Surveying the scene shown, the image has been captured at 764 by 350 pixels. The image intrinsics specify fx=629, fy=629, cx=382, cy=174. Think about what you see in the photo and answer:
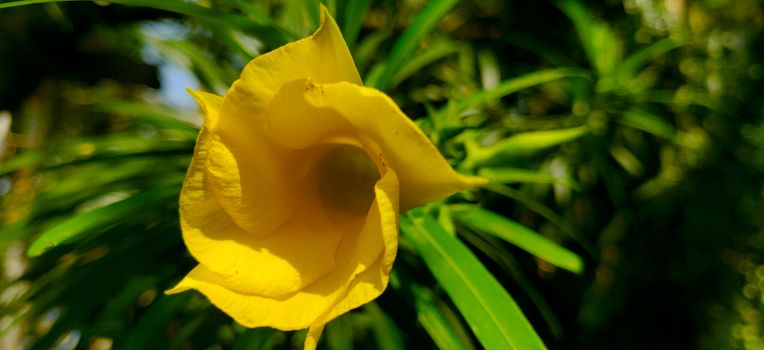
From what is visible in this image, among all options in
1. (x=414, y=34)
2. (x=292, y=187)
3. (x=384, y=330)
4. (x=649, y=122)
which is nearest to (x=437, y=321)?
(x=384, y=330)

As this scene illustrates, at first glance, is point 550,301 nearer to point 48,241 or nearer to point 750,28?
point 750,28

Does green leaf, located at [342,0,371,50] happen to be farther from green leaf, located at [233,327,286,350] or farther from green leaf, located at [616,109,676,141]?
green leaf, located at [616,109,676,141]

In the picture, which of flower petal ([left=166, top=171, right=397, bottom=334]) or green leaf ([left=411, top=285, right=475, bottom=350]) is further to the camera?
green leaf ([left=411, top=285, right=475, bottom=350])

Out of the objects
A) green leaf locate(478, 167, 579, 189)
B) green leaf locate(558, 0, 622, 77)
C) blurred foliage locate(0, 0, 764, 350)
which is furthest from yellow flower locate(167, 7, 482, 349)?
green leaf locate(558, 0, 622, 77)

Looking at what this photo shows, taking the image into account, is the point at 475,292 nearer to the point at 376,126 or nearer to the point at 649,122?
the point at 376,126

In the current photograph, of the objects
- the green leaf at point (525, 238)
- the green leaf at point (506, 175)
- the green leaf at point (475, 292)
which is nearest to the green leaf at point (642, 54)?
the green leaf at point (506, 175)

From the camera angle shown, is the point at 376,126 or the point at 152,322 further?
the point at 152,322
